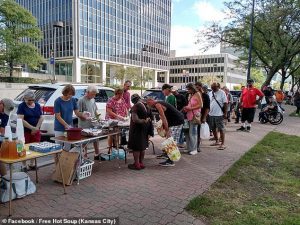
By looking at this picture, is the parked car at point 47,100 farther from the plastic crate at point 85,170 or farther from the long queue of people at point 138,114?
the plastic crate at point 85,170

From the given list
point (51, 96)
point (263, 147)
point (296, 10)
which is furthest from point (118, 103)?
point (296, 10)

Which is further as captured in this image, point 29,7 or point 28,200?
point 29,7

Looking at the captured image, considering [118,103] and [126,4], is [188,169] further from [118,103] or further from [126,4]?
[126,4]

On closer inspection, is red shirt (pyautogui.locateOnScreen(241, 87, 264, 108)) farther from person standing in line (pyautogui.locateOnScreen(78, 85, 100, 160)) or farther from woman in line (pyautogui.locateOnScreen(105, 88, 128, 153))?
person standing in line (pyautogui.locateOnScreen(78, 85, 100, 160))

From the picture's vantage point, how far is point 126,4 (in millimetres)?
68750

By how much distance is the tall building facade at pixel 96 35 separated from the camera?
57531 millimetres

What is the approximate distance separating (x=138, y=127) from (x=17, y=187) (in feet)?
8.28

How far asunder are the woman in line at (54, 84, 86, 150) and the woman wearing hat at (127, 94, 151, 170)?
1.24 m

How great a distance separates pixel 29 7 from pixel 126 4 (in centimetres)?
2219

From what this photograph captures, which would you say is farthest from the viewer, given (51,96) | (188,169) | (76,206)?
(51,96)

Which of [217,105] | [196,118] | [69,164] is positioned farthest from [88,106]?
[217,105]

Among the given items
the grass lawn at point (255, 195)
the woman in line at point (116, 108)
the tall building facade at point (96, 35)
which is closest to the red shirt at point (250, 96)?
the grass lawn at point (255, 195)

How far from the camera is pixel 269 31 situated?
73.0 ft

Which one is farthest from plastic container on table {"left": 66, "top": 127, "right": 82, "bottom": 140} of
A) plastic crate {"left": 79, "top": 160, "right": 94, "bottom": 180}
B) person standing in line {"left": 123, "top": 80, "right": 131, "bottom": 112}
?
person standing in line {"left": 123, "top": 80, "right": 131, "bottom": 112}
